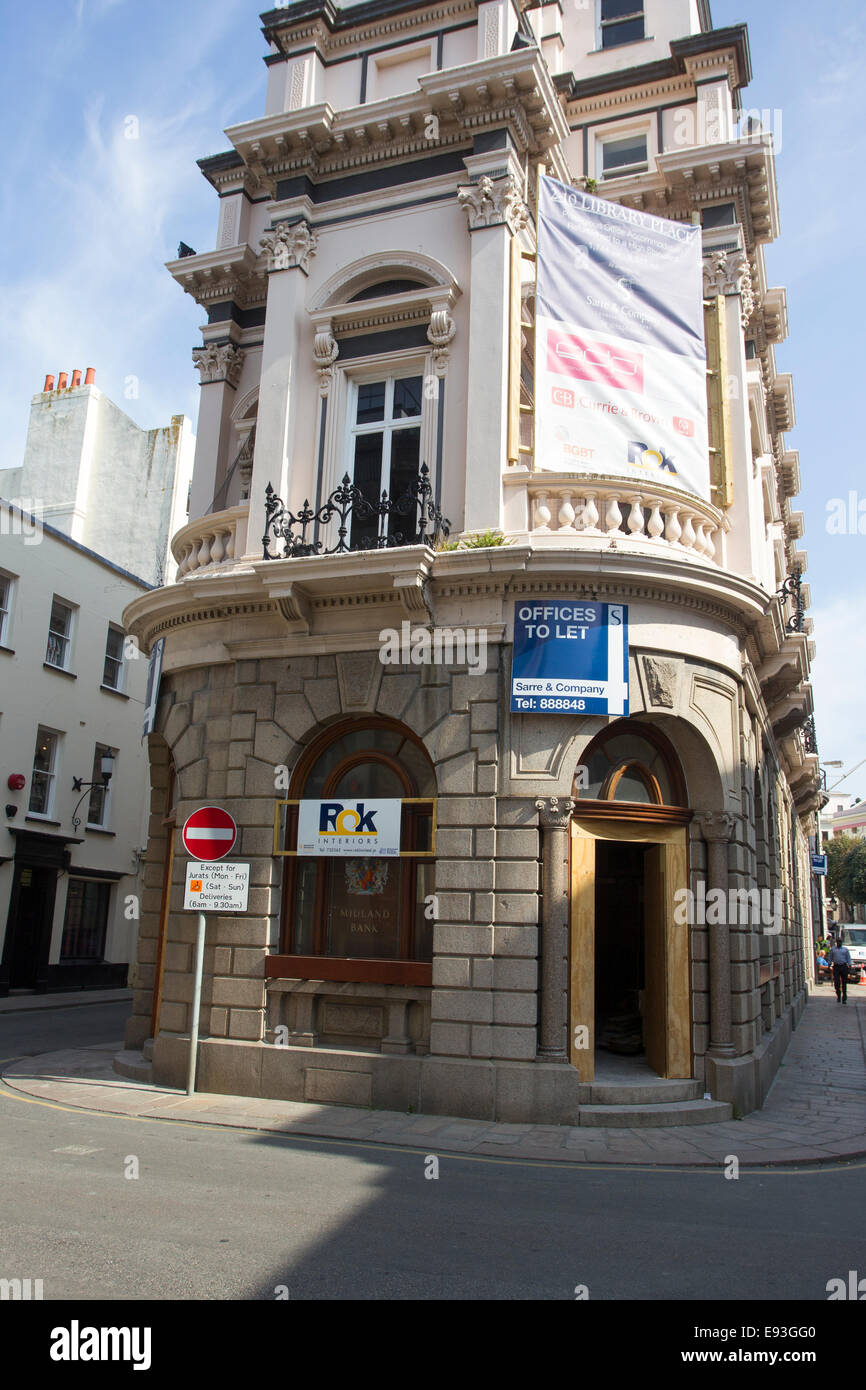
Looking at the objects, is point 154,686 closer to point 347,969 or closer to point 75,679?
point 347,969

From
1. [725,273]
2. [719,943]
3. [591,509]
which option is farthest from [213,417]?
[719,943]

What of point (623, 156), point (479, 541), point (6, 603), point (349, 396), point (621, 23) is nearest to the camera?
point (479, 541)

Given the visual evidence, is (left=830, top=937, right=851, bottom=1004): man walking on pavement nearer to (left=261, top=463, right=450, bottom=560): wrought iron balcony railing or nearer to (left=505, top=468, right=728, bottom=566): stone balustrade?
(left=505, top=468, right=728, bottom=566): stone balustrade

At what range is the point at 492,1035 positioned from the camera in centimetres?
1090

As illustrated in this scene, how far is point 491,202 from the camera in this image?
13.2m

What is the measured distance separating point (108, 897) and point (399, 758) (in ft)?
61.6

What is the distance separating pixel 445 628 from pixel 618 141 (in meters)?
10.3


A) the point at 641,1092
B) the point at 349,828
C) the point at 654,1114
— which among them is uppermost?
the point at 349,828

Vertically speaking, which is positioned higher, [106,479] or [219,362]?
[106,479]

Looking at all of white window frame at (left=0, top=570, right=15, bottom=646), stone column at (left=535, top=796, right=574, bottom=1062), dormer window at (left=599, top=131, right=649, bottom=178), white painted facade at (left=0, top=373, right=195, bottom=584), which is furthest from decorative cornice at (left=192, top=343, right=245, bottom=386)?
white painted facade at (left=0, top=373, right=195, bottom=584)

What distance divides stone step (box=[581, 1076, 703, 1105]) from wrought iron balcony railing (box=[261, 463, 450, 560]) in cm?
656

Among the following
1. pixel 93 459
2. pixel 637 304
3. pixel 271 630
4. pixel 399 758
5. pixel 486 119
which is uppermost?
pixel 93 459

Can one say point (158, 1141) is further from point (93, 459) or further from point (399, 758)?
point (93, 459)

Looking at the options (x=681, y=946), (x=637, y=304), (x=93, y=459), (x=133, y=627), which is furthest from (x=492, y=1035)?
(x=93, y=459)
